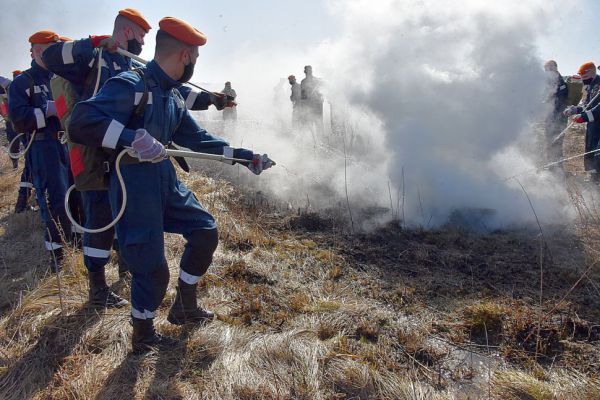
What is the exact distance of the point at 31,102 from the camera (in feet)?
13.6

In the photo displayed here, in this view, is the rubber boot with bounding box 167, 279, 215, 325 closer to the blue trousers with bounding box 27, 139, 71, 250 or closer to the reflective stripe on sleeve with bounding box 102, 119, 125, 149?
the reflective stripe on sleeve with bounding box 102, 119, 125, 149

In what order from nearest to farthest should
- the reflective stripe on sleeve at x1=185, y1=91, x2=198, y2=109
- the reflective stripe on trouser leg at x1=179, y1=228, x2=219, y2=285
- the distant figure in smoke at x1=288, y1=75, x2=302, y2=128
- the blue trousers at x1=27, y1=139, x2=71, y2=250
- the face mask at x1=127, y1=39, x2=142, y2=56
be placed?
the reflective stripe on trouser leg at x1=179, y1=228, x2=219, y2=285, the face mask at x1=127, y1=39, x2=142, y2=56, the reflective stripe on sleeve at x1=185, y1=91, x2=198, y2=109, the blue trousers at x1=27, y1=139, x2=71, y2=250, the distant figure in smoke at x1=288, y1=75, x2=302, y2=128

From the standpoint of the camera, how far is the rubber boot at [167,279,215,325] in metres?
3.04

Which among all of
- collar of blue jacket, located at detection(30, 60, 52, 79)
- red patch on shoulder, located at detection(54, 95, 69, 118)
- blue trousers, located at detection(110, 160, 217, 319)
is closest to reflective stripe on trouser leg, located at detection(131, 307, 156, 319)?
blue trousers, located at detection(110, 160, 217, 319)

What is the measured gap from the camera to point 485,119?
20.2ft

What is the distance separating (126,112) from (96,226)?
1257 millimetres

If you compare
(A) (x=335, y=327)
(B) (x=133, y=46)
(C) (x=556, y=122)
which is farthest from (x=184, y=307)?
(C) (x=556, y=122)

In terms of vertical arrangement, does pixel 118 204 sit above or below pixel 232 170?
below

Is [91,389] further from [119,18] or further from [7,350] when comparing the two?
[119,18]

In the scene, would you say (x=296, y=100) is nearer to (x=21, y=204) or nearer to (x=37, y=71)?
(x=21, y=204)

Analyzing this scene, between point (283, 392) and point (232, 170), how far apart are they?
666 cm

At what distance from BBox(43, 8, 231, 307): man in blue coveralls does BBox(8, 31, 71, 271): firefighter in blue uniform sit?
0.97 metres

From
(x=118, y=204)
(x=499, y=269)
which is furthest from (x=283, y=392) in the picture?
(x=499, y=269)

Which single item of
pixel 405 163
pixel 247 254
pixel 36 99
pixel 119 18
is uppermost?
pixel 119 18
